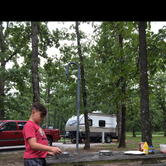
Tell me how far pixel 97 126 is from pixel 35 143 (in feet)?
65.6

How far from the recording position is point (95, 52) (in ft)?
50.2

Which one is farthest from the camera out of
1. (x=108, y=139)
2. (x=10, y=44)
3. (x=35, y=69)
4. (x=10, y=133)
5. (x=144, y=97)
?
(x=108, y=139)

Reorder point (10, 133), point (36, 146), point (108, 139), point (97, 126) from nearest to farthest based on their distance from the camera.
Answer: point (36, 146) → point (10, 133) → point (97, 126) → point (108, 139)

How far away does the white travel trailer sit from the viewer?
21.4m

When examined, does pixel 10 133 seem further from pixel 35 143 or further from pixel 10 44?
pixel 35 143

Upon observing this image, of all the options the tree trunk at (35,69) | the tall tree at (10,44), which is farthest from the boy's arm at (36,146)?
the tall tree at (10,44)

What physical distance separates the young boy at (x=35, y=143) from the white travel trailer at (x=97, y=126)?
1834 centimetres

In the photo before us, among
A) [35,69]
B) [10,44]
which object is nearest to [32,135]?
[35,69]

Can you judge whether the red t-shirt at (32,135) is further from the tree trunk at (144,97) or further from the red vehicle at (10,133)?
the red vehicle at (10,133)

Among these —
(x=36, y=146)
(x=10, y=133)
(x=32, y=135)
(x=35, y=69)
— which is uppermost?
(x=35, y=69)

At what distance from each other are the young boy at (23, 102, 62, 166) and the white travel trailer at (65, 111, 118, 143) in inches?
722

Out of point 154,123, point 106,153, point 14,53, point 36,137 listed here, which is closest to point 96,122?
point 14,53

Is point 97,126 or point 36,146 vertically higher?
point 36,146

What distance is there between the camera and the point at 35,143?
2.61 meters
